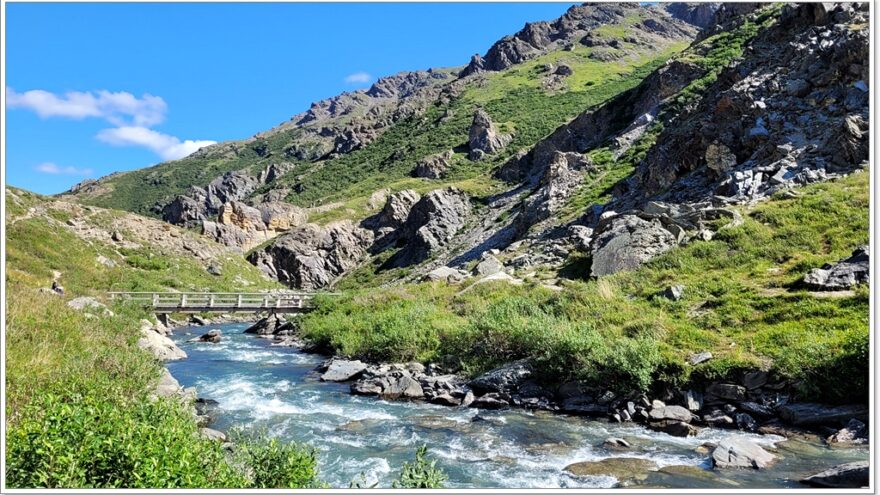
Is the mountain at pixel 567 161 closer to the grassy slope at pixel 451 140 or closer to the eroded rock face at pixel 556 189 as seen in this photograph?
the eroded rock face at pixel 556 189

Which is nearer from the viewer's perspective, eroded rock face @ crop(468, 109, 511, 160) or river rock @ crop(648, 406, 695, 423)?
river rock @ crop(648, 406, 695, 423)

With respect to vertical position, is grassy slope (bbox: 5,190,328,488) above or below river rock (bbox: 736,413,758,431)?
above

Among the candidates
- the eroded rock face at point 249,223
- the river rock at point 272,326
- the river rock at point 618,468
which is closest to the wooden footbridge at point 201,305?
the river rock at point 272,326

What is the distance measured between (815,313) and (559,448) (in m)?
8.72

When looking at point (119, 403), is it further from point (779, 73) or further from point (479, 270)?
point (779, 73)

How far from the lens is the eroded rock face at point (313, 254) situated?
224ft

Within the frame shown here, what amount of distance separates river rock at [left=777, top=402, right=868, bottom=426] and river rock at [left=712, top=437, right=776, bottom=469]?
2127mm

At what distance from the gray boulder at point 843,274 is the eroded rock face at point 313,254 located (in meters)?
59.0

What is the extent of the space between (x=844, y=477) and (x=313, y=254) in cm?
6691

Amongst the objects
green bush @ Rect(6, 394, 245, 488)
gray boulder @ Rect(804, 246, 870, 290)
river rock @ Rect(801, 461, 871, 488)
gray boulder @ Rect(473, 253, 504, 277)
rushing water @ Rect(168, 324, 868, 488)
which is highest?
gray boulder @ Rect(473, 253, 504, 277)

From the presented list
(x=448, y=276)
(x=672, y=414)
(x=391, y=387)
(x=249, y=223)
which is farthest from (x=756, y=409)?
(x=249, y=223)

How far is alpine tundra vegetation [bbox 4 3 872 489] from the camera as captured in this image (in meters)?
8.12

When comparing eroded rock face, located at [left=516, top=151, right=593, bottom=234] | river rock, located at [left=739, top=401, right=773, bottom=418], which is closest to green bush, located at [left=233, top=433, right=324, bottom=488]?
river rock, located at [left=739, top=401, right=773, bottom=418]

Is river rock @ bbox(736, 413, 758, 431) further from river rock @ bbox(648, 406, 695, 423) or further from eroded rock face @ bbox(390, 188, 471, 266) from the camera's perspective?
eroded rock face @ bbox(390, 188, 471, 266)
